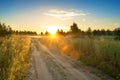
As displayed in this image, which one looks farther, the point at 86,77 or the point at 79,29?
the point at 79,29

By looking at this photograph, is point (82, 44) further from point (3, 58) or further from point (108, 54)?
point (3, 58)

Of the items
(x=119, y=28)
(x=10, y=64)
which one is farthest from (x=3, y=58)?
(x=119, y=28)

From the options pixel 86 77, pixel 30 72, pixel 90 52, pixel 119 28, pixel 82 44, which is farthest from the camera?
pixel 119 28

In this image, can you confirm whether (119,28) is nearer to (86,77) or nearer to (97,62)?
(97,62)

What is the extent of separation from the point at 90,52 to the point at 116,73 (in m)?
7.99

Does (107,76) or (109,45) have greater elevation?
(109,45)

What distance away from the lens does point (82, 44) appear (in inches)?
974

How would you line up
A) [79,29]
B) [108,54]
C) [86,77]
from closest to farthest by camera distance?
[86,77] < [108,54] < [79,29]

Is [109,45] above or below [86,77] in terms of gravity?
above

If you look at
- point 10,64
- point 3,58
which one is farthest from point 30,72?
point 3,58

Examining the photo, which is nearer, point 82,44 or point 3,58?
point 3,58

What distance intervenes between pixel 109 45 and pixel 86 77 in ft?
20.2

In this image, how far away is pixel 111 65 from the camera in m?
15.3

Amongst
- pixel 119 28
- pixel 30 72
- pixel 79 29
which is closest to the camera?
pixel 30 72
